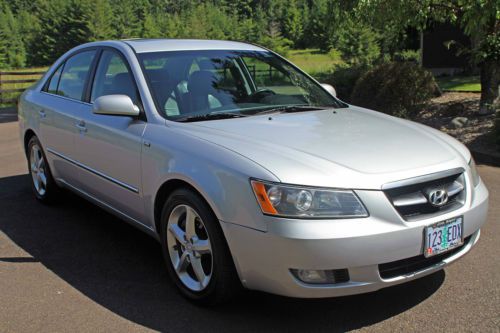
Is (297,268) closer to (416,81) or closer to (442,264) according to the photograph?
(442,264)

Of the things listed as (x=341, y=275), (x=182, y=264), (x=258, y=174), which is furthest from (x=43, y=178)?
(x=341, y=275)

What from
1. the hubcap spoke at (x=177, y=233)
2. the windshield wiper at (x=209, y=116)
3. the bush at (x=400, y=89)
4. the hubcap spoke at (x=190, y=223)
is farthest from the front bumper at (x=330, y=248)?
the bush at (x=400, y=89)

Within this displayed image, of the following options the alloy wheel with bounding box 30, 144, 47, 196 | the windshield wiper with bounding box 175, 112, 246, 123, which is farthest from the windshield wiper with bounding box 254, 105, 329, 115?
the alloy wheel with bounding box 30, 144, 47, 196

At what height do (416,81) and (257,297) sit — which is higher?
(416,81)

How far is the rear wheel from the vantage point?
5.49 m

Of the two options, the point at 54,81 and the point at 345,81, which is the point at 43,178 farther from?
the point at 345,81

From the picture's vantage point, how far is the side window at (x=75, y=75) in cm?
480

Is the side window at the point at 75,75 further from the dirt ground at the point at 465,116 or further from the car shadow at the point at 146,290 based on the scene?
the dirt ground at the point at 465,116

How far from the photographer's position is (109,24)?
362 feet

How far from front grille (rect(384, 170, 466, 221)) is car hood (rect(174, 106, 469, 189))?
0.06 m

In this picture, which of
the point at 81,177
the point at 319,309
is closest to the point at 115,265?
the point at 81,177

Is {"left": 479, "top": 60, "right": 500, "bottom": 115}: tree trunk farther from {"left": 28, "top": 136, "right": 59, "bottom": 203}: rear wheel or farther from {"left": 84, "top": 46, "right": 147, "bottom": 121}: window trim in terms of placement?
{"left": 28, "top": 136, "right": 59, "bottom": 203}: rear wheel

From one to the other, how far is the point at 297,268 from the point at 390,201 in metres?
0.60

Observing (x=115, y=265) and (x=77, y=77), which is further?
(x=77, y=77)
